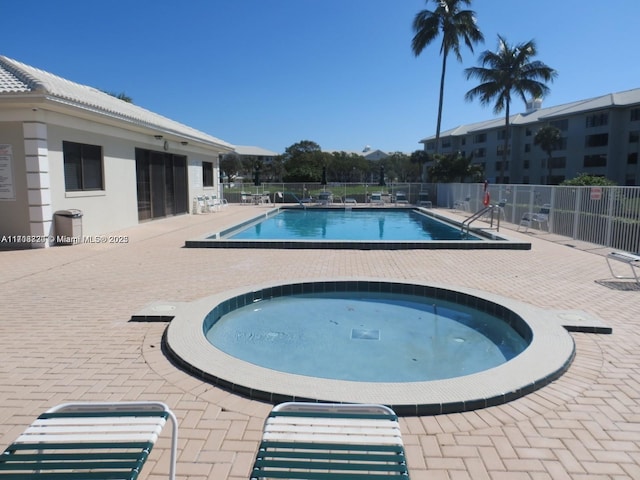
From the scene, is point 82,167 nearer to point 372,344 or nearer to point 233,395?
point 372,344

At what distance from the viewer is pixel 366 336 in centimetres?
563

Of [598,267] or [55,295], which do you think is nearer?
[55,295]

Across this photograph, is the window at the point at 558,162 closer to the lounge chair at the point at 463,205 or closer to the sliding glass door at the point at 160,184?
the lounge chair at the point at 463,205

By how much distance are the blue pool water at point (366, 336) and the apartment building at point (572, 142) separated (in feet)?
121

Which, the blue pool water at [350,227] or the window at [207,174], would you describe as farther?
Answer: the window at [207,174]

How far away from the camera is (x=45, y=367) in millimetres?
3943

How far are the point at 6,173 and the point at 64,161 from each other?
135cm

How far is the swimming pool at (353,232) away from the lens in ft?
36.3

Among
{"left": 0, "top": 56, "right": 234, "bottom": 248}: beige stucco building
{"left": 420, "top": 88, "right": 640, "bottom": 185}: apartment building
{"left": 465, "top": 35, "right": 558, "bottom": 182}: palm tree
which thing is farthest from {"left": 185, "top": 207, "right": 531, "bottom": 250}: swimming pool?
{"left": 420, "top": 88, "right": 640, "bottom": 185}: apartment building

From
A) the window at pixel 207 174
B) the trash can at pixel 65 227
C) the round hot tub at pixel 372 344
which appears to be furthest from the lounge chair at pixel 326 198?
the round hot tub at pixel 372 344

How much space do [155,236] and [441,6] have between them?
2755 centimetres

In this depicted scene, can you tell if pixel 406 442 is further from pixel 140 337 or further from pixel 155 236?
pixel 155 236

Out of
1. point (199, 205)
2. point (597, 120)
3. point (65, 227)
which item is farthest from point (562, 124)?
point (65, 227)

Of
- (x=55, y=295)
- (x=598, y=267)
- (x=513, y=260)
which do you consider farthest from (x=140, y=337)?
Result: (x=598, y=267)
